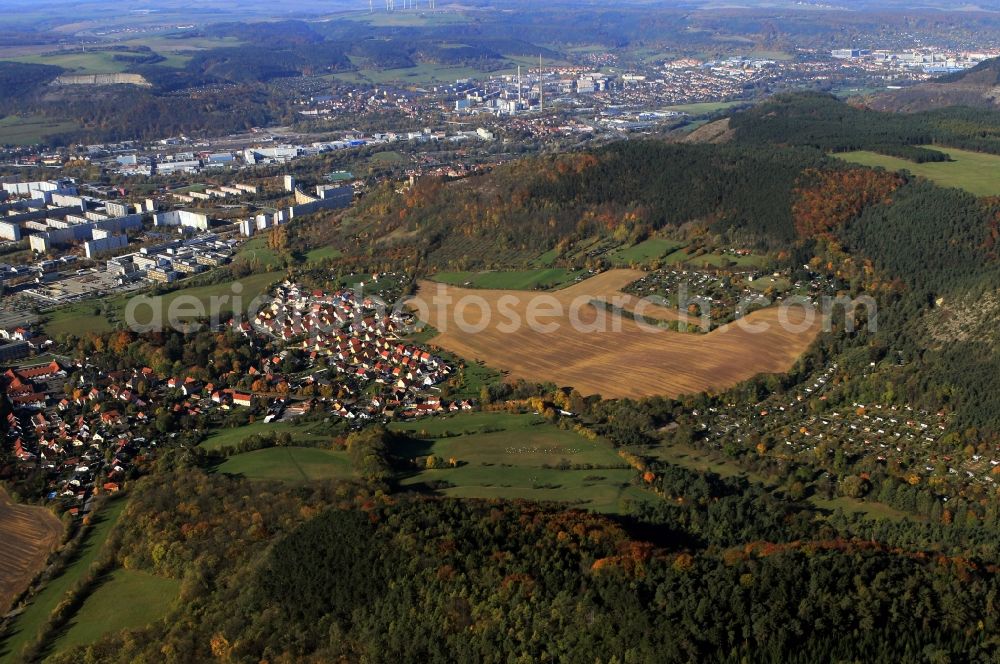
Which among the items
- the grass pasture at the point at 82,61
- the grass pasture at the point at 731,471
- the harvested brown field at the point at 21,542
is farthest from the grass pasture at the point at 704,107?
the harvested brown field at the point at 21,542

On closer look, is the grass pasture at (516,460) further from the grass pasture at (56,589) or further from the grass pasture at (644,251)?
the grass pasture at (644,251)

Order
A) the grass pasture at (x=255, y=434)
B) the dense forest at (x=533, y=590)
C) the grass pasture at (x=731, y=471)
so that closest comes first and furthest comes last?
the dense forest at (x=533, y=590) → the grass pasture at (x=731, y=471) → the grass pasture at (x=255, y=434)

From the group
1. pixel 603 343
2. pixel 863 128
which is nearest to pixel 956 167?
pixel 863 128

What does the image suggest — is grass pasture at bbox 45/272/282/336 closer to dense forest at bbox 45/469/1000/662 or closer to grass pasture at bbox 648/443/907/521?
dense forest at bbox 45/469/1000/662

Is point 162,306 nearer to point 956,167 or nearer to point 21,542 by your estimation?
point 21,542

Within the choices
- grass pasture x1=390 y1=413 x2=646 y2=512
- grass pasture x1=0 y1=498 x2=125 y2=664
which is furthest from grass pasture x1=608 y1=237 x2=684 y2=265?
grass pasture x1=0 y1=498 x2=125 y2=664

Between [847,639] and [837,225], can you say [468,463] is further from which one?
[837,225]

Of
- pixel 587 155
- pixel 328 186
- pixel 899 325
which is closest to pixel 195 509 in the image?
pixel 899 325
